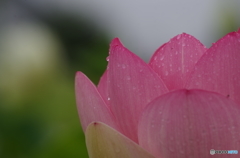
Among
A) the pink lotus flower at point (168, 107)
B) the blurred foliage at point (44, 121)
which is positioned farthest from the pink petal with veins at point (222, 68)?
the blurred foliage at point (44, 121)

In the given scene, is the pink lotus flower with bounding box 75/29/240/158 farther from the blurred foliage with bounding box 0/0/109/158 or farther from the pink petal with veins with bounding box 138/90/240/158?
the blurred foliage with bounding box 0/0/109/158

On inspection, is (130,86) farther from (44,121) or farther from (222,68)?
(44,121)

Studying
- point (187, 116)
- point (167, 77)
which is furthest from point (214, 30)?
point (187, 116)

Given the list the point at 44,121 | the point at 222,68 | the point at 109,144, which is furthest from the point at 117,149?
the point at 44,121

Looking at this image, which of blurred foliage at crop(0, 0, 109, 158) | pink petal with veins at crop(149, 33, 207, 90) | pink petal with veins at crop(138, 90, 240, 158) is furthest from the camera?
blurred foliage at crop(0, 0, 109, 158)

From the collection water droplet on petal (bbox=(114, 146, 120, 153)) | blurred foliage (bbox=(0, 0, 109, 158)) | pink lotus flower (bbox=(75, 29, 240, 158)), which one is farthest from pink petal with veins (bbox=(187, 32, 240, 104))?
blurred foliage (bbox=(0, 0, 109, 158))

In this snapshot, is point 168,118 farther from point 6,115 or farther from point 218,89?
point 6,115

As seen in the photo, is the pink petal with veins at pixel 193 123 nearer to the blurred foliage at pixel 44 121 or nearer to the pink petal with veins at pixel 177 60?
the pink petal with veins at pixel 177 60

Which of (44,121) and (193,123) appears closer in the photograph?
(193,123)
